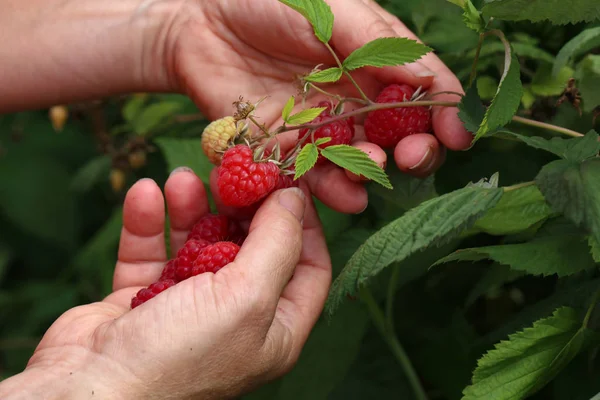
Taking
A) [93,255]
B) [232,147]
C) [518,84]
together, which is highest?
[518,84]

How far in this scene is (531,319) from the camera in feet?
3.53

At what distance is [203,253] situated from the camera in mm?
1129

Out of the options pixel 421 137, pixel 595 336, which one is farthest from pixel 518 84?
pixel 595 336

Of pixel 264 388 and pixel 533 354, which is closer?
pixel 533 354

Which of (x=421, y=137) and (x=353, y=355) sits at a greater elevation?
(x=421, y=137)

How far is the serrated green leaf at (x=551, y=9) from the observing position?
0.88m

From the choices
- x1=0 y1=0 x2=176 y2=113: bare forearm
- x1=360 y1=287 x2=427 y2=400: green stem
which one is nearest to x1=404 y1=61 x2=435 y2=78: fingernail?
x1=360 y1=287 x2=427 y2=400: green stem

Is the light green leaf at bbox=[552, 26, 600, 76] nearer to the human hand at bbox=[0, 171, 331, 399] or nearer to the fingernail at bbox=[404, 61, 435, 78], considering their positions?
the fingernail at bbox=[404, 61, 435, 78]

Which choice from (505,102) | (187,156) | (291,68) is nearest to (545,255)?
(505,102)

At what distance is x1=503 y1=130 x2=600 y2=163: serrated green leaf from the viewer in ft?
2.94

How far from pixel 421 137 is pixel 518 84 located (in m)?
0.24

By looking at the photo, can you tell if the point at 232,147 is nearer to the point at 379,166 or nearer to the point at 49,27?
the point at 379,166

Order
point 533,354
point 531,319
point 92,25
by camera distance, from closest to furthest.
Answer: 1. point 533,354
2. point 531,319
3. point 92,25

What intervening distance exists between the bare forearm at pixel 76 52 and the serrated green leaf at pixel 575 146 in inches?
42.7
